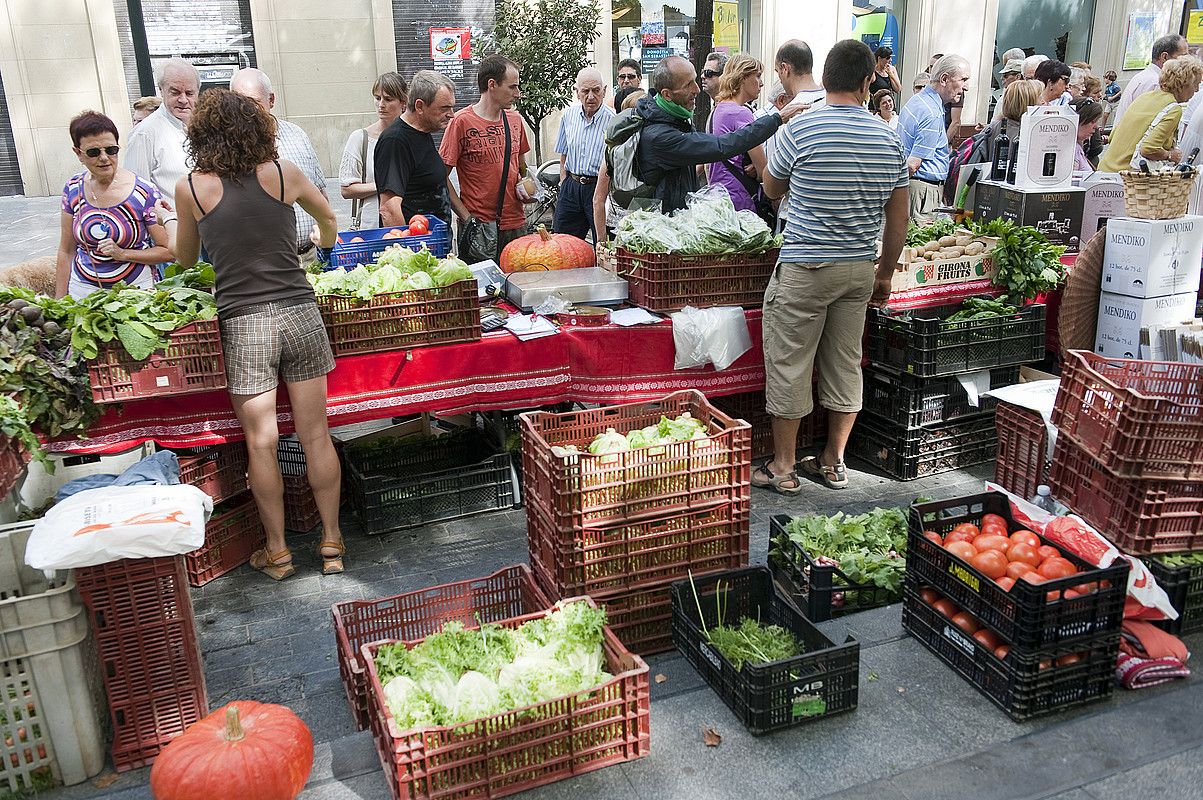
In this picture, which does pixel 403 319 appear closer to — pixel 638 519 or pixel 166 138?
pixel 638 519

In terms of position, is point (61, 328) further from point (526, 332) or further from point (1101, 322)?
point (1101, 322)

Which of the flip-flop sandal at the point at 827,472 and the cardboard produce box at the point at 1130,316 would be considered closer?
the flip-flop sandal at the point at 827,472

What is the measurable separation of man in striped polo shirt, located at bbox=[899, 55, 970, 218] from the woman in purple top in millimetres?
2474

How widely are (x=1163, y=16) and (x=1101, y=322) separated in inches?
805

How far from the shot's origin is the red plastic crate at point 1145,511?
3.83 meters

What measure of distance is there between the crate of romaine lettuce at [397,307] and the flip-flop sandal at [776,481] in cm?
192

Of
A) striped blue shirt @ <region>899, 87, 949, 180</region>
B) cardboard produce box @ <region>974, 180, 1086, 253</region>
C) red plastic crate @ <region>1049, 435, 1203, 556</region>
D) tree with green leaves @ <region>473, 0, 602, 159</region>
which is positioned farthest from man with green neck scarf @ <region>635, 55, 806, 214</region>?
tree with green leaves @ <region>473, 0, 602, 159</region>

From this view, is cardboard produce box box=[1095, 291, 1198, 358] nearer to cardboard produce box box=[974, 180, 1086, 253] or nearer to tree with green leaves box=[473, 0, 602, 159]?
cardboard produce box box=[974, 180, 1086, 253]

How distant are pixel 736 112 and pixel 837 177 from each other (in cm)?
222

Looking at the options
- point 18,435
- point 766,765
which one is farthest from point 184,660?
point 766,765

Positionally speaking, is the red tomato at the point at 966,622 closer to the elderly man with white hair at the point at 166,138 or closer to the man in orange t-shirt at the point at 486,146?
the man in orange t-shirt at the point at 486,146

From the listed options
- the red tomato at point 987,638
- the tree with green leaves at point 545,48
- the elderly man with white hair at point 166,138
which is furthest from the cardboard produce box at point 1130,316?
the tree with green leaves at point 545,48

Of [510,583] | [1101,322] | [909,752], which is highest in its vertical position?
[1101,322]

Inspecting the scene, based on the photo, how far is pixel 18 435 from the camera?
370 centimetres
